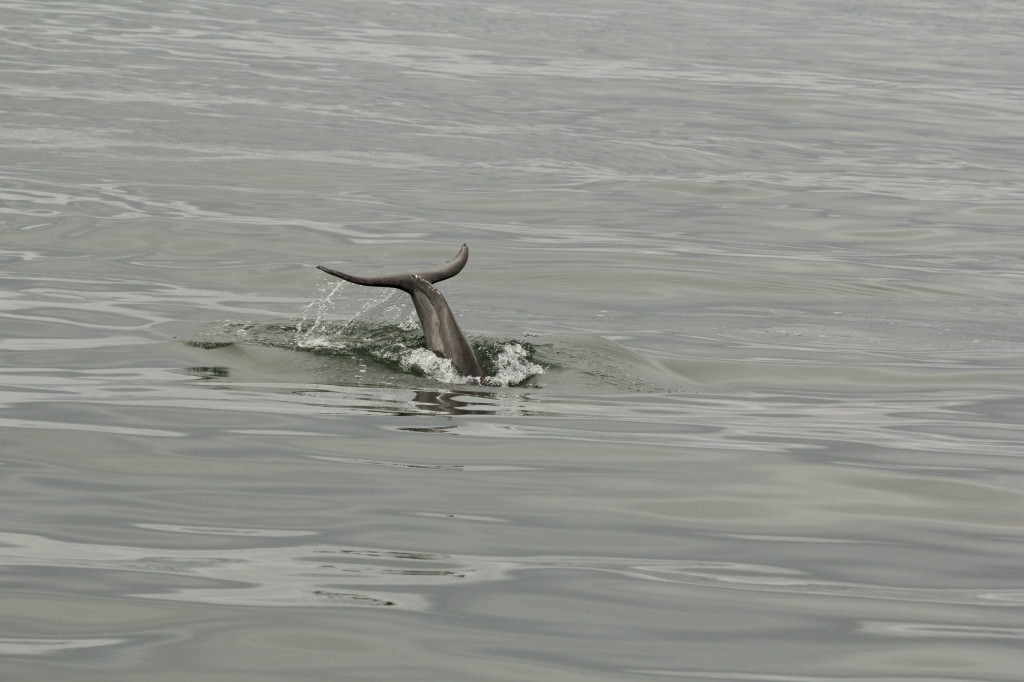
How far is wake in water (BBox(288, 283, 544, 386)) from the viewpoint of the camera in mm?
11977

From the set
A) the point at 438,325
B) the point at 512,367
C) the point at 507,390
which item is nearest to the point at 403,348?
the point at 438,325

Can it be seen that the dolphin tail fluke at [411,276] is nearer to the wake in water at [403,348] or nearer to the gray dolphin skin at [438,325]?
the gray dolphin skin at [438,325]

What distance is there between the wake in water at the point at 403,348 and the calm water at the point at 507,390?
0.19ft

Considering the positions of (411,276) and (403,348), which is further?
(403,348)

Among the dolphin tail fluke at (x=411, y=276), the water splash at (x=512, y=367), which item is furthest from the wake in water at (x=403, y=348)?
the dolphin tail fluke at (x=411, y=276)

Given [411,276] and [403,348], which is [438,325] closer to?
[411,276]

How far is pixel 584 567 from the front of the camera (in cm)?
751

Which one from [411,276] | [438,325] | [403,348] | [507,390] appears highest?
[411,276]

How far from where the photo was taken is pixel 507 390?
11.7 m

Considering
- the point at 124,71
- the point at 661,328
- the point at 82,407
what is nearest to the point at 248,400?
the point at 82,407

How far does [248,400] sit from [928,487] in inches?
183

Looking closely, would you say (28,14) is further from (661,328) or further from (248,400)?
(248,400)

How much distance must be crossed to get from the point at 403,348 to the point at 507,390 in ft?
4.04

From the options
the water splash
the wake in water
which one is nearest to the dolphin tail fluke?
the wake in water
